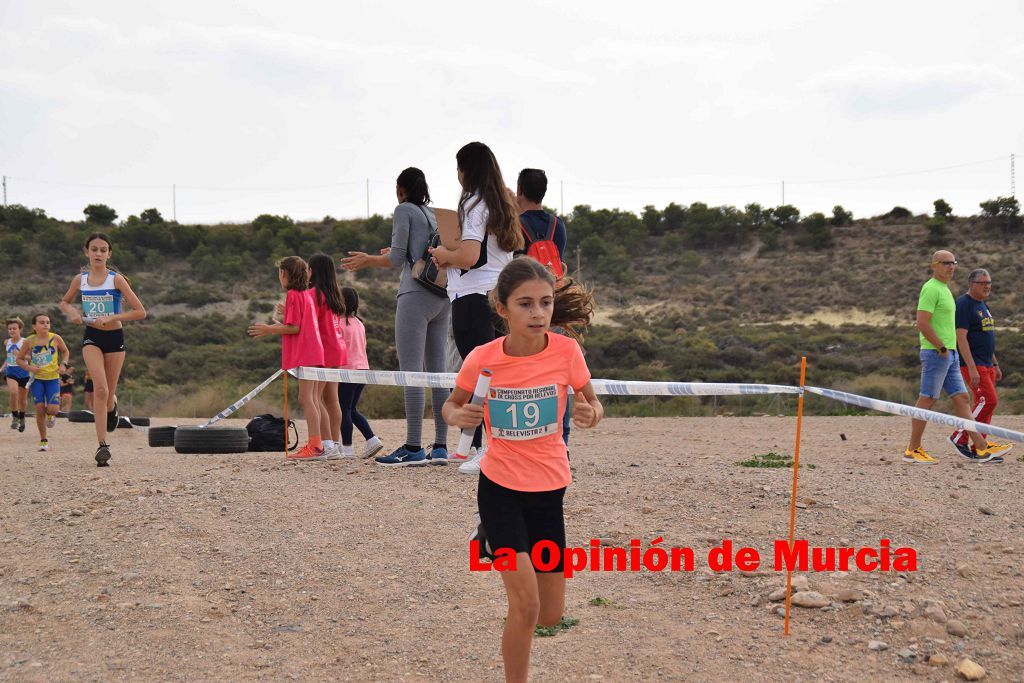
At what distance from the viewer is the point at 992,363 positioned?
1023 cm

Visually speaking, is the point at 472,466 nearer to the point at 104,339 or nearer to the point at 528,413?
the point at 104,339

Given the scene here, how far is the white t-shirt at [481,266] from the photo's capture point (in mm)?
7016

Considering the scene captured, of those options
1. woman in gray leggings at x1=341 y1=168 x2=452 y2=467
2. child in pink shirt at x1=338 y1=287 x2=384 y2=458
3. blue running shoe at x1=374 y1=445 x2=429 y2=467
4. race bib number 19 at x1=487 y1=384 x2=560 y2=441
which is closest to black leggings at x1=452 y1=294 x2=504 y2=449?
woman in gray leggings at x1=341 y1=168 x2=452 y2=467

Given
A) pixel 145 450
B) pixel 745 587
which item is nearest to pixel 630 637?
pixel 745 587

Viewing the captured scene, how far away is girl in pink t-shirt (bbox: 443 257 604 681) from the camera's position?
388 cm

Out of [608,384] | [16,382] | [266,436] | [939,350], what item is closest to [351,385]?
[266,436]

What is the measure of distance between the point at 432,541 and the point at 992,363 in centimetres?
657

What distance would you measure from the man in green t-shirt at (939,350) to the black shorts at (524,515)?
6.49 metres

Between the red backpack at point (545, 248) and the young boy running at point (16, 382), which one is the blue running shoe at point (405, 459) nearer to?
the red backpack at point (545, 248)

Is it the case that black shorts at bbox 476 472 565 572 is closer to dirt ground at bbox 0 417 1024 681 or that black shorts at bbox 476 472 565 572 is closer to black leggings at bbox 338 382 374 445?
dirt ground at bbox 0 417 1024 681

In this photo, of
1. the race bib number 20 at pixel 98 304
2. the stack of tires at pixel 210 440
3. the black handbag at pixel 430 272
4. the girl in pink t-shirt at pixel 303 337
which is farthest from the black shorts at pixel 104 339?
the black handbag at pixel 430 272

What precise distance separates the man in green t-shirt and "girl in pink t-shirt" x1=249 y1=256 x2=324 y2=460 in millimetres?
5324

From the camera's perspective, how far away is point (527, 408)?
13.0ft

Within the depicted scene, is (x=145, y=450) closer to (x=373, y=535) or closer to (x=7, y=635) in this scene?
(x=373, y=535)
